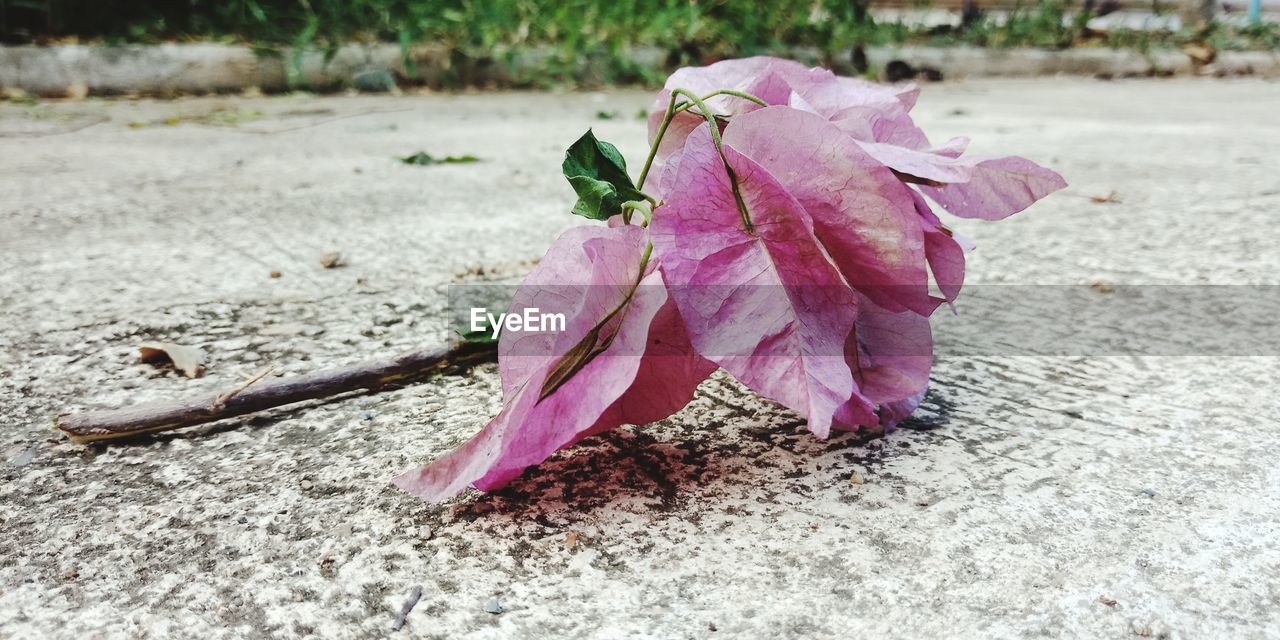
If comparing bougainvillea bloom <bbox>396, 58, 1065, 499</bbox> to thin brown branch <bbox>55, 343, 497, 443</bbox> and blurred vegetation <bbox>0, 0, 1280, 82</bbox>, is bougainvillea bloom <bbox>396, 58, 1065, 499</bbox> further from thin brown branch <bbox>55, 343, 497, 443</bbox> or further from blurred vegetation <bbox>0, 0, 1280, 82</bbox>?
blurred vegetation <bbox>0, 0, 1280, 82</bbox>

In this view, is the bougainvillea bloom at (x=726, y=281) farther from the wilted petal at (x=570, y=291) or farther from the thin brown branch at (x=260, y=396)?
the thin brown branch at (x=260, y=396)

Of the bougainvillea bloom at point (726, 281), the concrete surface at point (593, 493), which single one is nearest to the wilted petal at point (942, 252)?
the bougainvillea bloom at point (726, 281)

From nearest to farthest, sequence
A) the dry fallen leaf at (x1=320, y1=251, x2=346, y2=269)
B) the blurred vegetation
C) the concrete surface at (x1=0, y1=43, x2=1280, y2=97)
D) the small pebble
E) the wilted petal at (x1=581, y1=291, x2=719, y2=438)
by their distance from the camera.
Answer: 1. the small pebble
2. the wilted petal at (x1=581, y1=291, x2=719, y2=438)
3. the dry fallen leaf at (x1=320, y1=251, x2=346, y2=269)
4. the concrete surface at (x1=0, y1=43, x2=1280, y2=97)
5. the blurred vegetation

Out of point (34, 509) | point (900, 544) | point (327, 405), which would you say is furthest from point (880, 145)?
point (34, 509)

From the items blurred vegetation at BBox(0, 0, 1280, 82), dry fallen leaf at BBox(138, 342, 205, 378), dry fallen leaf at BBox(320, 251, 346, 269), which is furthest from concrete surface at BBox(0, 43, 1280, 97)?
dry fallen leaf at BBox(138, 342, 205, 378)

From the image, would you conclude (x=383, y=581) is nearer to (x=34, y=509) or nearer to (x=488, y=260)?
(x=34, y=509)

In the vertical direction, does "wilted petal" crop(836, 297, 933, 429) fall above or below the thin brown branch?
above

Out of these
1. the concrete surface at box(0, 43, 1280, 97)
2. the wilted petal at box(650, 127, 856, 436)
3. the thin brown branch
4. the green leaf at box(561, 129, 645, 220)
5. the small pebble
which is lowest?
the small pebble
